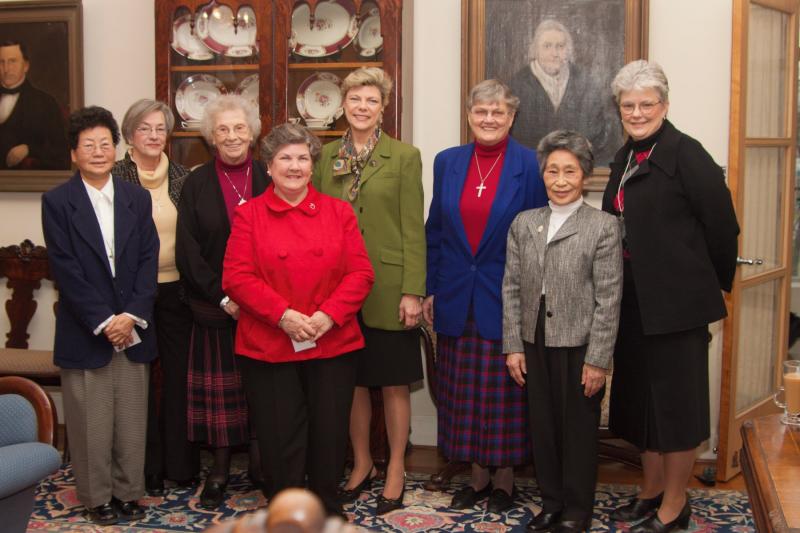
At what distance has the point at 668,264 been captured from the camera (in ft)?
8.80

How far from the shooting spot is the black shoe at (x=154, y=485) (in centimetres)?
332

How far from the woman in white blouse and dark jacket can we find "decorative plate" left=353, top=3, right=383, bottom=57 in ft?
3.29

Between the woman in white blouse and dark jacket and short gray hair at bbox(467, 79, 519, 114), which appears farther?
short gray hair at bbox(467, 79, 519, 114)

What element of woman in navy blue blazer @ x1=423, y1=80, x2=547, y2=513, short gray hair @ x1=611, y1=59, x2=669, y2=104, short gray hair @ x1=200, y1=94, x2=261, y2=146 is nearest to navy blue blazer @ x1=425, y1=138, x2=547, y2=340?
woman in navy blue blazer @ x1=423, y1=80, x2=547, y2=513

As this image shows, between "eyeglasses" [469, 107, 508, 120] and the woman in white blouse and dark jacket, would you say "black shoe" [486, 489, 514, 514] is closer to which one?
the woman in white blouse and dark jacket

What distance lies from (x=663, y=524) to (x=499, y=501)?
0.57 m

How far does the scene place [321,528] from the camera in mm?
870

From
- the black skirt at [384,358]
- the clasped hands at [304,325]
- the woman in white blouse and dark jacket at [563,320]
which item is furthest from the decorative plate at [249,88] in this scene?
the woman in white blouse and dark jacket at [563,320]

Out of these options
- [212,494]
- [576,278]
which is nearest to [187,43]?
[212,494]

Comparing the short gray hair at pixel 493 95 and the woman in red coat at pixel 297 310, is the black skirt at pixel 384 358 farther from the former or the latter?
the short gray hair at pixel 493 95

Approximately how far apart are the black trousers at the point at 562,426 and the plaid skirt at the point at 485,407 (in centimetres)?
11

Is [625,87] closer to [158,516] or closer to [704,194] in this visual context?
[704,194]

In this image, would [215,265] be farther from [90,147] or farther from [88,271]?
[90,147]

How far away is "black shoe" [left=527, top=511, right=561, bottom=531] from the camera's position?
9.45ft
